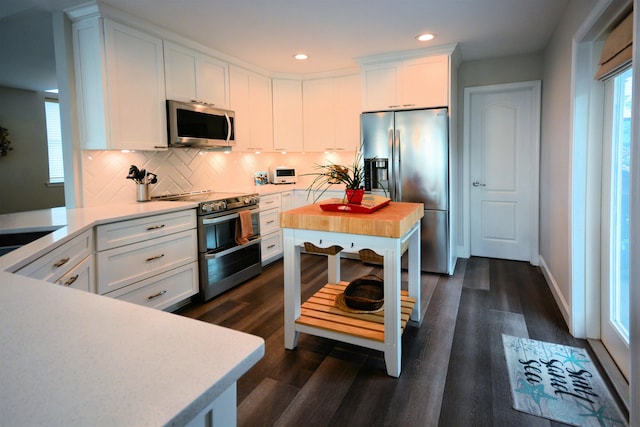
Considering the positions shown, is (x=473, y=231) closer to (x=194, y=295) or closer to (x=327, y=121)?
(x=327, y=121)

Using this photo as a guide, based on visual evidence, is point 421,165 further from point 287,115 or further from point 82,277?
point 82,277

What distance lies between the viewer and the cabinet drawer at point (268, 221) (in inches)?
170

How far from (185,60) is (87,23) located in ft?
2.78

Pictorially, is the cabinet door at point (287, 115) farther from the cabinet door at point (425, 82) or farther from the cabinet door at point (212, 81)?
the cabinet door at point (425, 82)

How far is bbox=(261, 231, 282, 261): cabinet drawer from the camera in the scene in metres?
4.38

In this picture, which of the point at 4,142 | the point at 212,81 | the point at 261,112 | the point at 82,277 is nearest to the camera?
the point at 82,277

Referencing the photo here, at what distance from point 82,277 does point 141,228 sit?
588mm

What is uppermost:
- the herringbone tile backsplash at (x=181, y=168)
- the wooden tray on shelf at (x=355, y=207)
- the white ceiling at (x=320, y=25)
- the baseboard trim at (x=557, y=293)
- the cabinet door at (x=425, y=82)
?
the white ceiling at (x=320, y=25)

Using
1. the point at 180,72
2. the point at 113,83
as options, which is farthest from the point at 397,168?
the point at 113,83

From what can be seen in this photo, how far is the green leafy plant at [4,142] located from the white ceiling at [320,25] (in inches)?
54.0

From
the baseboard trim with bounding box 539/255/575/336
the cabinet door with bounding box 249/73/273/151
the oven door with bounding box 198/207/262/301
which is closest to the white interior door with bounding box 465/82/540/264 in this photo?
the baseboard trim with bounding box 539/255/575/336

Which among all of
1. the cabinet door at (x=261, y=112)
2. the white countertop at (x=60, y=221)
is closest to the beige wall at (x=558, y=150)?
the white countertop at (x=60, y=221)

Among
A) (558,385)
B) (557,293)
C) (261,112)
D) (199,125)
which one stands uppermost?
(261,112)

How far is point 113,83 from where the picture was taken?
9.69 ft
